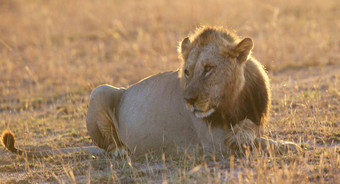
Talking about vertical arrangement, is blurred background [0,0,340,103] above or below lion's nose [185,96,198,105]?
above

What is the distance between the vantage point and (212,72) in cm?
495

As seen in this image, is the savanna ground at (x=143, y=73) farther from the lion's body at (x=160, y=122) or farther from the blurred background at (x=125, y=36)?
the lion's body at (x=160, y=122)

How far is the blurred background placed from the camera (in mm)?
10922

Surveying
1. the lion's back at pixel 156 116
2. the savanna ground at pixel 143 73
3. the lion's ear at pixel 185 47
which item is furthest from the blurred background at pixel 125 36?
the lion's ear at pixel 185 47

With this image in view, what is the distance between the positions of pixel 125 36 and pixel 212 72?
31.3ft

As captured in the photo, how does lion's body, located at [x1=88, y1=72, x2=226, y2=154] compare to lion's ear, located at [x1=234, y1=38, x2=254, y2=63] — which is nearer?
lion's ear, located at [x1=234, y1=38, x2=254, y2=63]

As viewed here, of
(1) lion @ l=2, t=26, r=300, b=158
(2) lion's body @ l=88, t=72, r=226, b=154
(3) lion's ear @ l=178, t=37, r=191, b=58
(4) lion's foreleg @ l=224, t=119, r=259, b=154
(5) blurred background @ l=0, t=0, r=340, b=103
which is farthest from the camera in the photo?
(5) blurred background @ l=0, t=0, r=340, b=103

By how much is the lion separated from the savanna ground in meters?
0.20

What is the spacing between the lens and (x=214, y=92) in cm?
491

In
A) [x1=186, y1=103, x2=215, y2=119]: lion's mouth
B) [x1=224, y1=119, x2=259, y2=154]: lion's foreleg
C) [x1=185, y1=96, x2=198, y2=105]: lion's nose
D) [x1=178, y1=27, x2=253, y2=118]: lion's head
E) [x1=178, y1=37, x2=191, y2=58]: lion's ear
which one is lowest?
[x1=224, y1=119, x2=259, y2=154]: lion's foreleg

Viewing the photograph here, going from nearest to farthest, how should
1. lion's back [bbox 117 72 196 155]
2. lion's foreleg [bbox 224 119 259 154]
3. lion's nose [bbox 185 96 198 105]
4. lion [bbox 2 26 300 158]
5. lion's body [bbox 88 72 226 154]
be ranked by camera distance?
lion's nose [bbox 185 96 198 105] → lion [bbox 2 26 300 158] → lion's foreleg [bbox 224 119 259 154] → lion's body [bbox 88 72 226 154] → lion's back [bbox 117 72 196 155]

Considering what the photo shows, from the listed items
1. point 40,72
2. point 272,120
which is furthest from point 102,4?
point 272,120

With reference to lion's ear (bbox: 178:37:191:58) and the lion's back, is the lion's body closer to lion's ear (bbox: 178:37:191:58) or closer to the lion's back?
the lion's back

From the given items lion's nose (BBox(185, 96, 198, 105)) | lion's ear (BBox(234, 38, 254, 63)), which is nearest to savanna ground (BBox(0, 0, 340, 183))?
lion's nose (BBox(185, 96, 198, 105))
